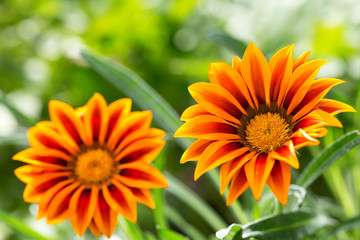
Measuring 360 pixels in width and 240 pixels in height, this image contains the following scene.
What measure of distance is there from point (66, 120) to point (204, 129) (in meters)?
0.24

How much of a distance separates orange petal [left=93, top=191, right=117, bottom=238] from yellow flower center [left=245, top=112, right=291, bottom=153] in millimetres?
225

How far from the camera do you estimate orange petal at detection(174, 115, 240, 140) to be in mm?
536

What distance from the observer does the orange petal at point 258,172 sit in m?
0.47

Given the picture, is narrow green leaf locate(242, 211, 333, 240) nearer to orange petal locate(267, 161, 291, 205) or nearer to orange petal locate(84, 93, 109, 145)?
orange petal locate(267, 161, 291, 205)

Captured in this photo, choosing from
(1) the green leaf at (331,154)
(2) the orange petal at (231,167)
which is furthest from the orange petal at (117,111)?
(1) the green leaf at (331,154)

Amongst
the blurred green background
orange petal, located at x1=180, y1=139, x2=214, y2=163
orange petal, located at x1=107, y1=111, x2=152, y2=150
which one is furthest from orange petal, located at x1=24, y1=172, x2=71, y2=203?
the blurred green background

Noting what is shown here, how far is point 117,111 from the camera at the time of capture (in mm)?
680

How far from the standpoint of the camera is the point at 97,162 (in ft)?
2.24

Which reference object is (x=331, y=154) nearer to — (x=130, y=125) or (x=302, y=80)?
(x=302, y=80)

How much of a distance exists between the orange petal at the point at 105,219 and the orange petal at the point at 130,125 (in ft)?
0.38

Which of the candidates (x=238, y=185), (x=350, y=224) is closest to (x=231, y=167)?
(x=238, y=185)

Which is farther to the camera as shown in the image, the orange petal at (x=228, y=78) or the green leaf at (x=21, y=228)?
the green leaf at (x=21, y=228)

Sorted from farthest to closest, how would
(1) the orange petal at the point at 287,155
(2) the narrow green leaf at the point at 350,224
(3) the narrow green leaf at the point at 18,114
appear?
(3) the narrow green leaf at the point at 18,114, (2) the narrow green leaf at the point at 350,224, (1) the orange petal at the point at 287,155

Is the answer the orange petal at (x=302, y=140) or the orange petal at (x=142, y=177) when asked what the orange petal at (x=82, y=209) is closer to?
the orange petal at (x=142, y=177)
